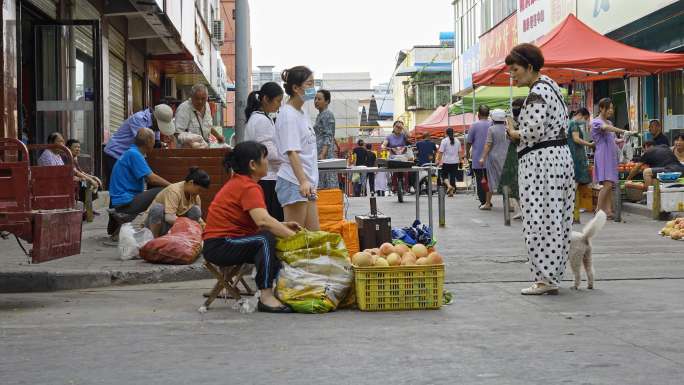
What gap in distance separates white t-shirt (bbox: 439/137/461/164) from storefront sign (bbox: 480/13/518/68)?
11017 millimetres

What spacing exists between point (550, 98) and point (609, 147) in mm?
7904

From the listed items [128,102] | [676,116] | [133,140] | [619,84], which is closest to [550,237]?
[133,140]

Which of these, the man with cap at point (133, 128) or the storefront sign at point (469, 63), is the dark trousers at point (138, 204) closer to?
the man with cap at point (133, 128)

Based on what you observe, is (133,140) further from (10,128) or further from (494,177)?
(494,177)

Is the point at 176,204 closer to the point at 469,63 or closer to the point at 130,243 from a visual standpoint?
the point at 130,243

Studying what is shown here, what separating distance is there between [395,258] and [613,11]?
708 inches

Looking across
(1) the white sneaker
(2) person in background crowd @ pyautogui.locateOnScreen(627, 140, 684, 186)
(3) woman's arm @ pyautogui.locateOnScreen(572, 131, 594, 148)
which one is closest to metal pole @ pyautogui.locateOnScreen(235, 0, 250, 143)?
(3) woman's arm @ pyautogui.locateOnScreen(572, 131, 594, 148)

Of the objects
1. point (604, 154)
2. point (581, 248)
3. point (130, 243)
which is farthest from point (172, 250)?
point (604, 154)

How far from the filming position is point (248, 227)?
7.44 meters

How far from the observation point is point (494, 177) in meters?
17.3

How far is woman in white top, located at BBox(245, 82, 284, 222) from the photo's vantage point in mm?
8820

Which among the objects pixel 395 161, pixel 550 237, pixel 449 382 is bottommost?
pixel 449 382

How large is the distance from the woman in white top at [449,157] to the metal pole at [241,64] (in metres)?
10.4

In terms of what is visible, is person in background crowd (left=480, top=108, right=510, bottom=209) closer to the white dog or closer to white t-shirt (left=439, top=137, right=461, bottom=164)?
white t-shirt (left=439, top=137, right=461, bottom=164)
